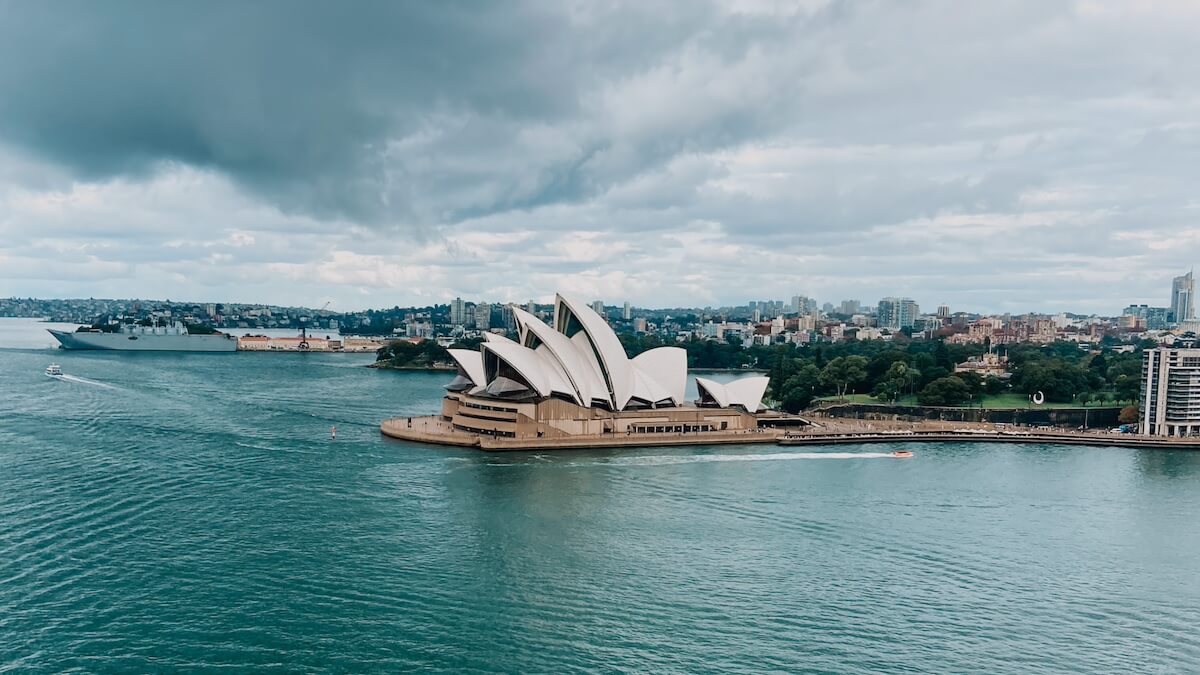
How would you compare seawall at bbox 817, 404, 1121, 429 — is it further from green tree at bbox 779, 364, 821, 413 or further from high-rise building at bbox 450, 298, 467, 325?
high-rise building at bbox 450, 298, 467, 325

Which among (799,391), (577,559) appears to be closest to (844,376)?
(799,391)

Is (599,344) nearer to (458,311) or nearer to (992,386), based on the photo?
(992,386)

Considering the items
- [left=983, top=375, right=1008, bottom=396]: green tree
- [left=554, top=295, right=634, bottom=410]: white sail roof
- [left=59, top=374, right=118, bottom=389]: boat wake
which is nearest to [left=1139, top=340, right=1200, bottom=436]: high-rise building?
[left=983, top=375, right=1008, bottom=396]: green tree

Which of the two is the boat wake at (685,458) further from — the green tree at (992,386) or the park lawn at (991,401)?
the green tree at (992,386)

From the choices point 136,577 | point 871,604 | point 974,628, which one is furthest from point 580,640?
point 136,577

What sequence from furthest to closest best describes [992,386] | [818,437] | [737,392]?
1. [992,386]
2. [737,392]
3. [818,437]

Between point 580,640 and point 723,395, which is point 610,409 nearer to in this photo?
point 723,395

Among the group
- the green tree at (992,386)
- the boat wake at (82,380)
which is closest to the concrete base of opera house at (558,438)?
the green tree at (992,386)
